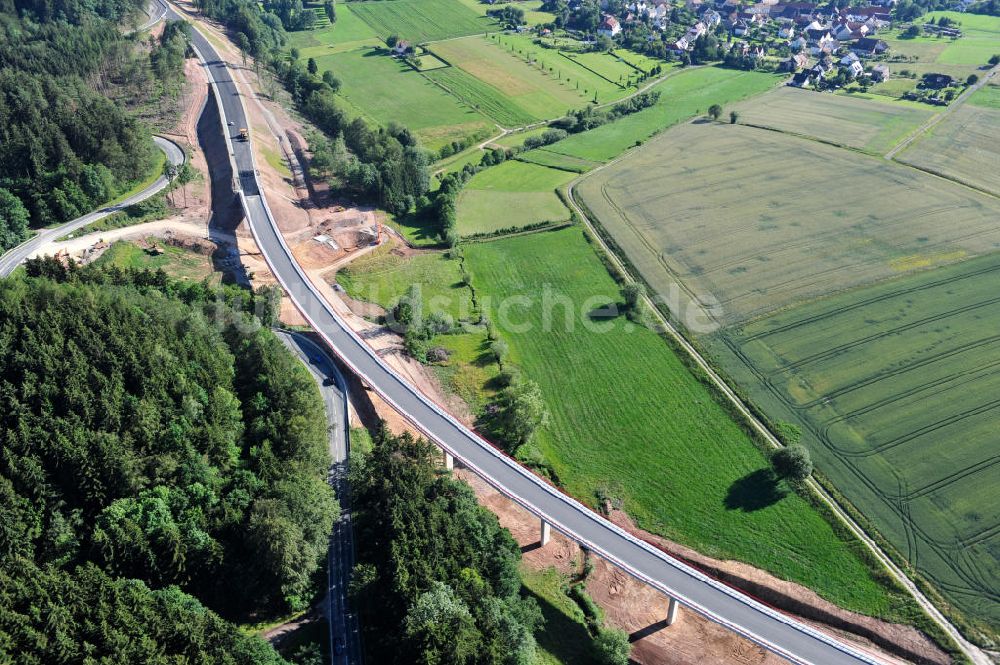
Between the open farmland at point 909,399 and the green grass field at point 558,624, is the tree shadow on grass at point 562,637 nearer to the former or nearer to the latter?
the green grass field at point 558,624

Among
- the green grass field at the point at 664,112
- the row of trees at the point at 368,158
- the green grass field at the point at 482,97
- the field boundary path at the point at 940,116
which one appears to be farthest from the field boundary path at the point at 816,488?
the field boundary path at the point at 940,116

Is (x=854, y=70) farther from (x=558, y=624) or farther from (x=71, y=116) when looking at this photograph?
(x=71, y=116)

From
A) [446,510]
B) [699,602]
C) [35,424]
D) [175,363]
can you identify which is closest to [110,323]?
[175,363]

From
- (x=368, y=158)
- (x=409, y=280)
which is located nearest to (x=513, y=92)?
→ (x=368, y=158)

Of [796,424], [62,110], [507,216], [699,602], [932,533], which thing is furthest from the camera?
[507,216]

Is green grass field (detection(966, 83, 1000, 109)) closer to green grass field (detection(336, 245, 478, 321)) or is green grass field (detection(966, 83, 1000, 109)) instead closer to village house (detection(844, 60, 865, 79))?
village house (detection(844, 60, 865, 79))

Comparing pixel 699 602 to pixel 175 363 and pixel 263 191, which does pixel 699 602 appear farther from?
pixel 263 191
